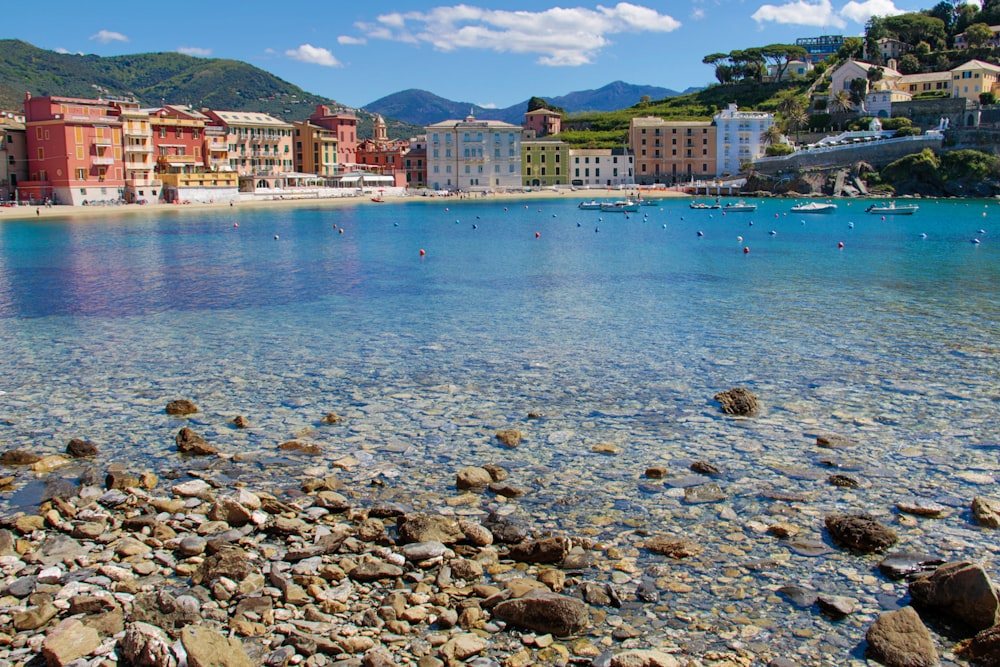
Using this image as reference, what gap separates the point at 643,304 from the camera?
82.6 ft

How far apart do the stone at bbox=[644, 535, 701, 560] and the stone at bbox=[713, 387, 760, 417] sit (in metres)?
4.82

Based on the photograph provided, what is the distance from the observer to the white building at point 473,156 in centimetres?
12150

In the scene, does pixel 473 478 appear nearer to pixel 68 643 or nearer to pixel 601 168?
pixel 68 643

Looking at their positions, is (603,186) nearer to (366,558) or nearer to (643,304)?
(643,304)

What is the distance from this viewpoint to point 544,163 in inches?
5103

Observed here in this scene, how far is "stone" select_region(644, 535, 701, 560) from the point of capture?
8023 mm

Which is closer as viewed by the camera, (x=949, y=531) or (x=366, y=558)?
(x=366, y=558)

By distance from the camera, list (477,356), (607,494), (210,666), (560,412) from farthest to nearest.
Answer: (477,356) < (560,412) < (607,494) < (210,666)

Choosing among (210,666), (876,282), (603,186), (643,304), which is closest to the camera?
(210,666)

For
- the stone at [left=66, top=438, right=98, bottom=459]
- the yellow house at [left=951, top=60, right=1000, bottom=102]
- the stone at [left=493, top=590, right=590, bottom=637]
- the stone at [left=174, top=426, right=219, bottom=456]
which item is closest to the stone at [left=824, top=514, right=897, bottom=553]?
the stone at [left=493, top=590, right=590, bottom=637]

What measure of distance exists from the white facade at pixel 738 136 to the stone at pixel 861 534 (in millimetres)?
121400

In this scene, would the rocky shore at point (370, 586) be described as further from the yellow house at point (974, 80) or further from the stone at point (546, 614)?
the yellow house at point (974, 80)

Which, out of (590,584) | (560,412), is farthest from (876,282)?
(590,584)

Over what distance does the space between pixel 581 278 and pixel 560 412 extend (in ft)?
65.4
